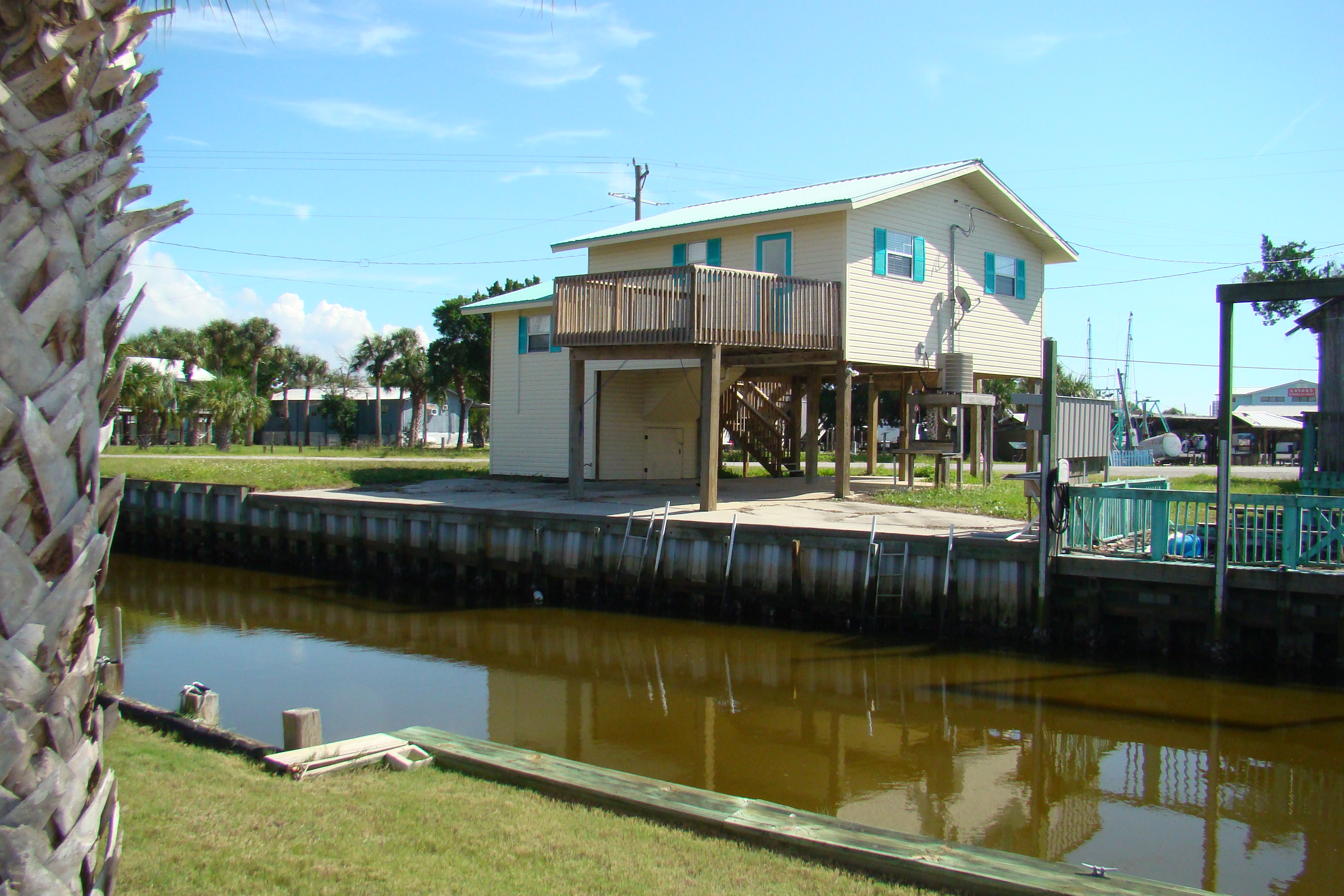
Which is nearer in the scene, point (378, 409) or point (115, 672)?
point (115, 672)

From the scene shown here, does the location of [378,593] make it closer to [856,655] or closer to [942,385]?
[856,655]

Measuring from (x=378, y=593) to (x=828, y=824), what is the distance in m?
15.2

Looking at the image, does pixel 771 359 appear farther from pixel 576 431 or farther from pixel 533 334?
pixel 533 334

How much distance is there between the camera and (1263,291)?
39.0ft

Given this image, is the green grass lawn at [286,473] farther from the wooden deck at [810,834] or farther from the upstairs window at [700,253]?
the wooden deck at [810,834]

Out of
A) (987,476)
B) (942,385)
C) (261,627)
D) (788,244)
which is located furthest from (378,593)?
(987,476)

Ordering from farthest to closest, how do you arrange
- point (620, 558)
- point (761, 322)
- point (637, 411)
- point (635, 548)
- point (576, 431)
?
point (637, 411) → point (576, 431) → point (761, 322) → point (620, 558) → point (635, 548)

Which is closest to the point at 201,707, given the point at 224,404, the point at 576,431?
the point at 576,431

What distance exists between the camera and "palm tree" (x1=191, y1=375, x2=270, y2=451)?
4859 centimetres

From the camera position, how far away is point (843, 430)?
2059 cm

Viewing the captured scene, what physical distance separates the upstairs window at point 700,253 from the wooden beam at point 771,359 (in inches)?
95.9

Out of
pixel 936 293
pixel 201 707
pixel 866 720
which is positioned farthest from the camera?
pixel 936 293

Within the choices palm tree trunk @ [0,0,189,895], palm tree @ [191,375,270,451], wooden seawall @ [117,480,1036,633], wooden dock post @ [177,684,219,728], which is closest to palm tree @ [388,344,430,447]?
palm tree @ [191,375,270,451]

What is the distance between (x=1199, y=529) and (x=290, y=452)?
41726 millimetres
